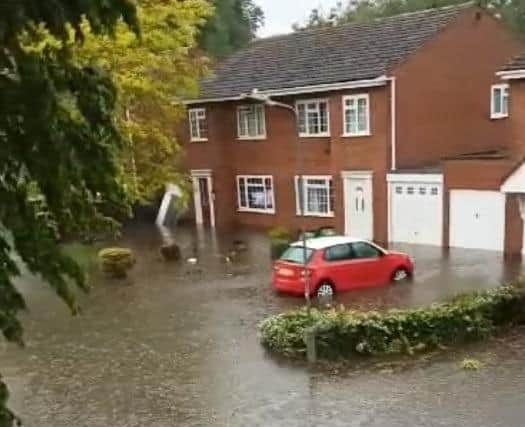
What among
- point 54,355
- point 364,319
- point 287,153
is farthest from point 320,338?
point 287,153

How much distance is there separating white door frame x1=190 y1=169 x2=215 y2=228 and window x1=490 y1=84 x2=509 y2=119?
13123 mm

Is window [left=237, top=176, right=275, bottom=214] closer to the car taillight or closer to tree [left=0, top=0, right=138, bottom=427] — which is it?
the car taillight

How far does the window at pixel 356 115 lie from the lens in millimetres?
30547

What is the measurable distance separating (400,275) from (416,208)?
20.4 ft

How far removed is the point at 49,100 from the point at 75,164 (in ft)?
1.99

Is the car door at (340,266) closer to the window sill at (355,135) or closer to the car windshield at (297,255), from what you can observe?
the car windshield at (297,255)

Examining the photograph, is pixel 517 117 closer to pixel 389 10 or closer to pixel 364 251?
pixel 364 251

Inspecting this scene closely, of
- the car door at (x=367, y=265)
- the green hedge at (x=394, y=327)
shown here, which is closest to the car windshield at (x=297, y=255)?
the car door at (x=367, y=265)

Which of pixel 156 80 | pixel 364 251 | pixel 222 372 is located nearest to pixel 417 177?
pixel 364 251

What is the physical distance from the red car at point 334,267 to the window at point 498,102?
41.0ft

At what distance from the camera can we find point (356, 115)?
30.9m

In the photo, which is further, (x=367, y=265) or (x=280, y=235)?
(x=280, y=235)

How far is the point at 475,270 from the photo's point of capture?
78.9ft

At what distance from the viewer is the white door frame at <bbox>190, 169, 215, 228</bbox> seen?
126ft
